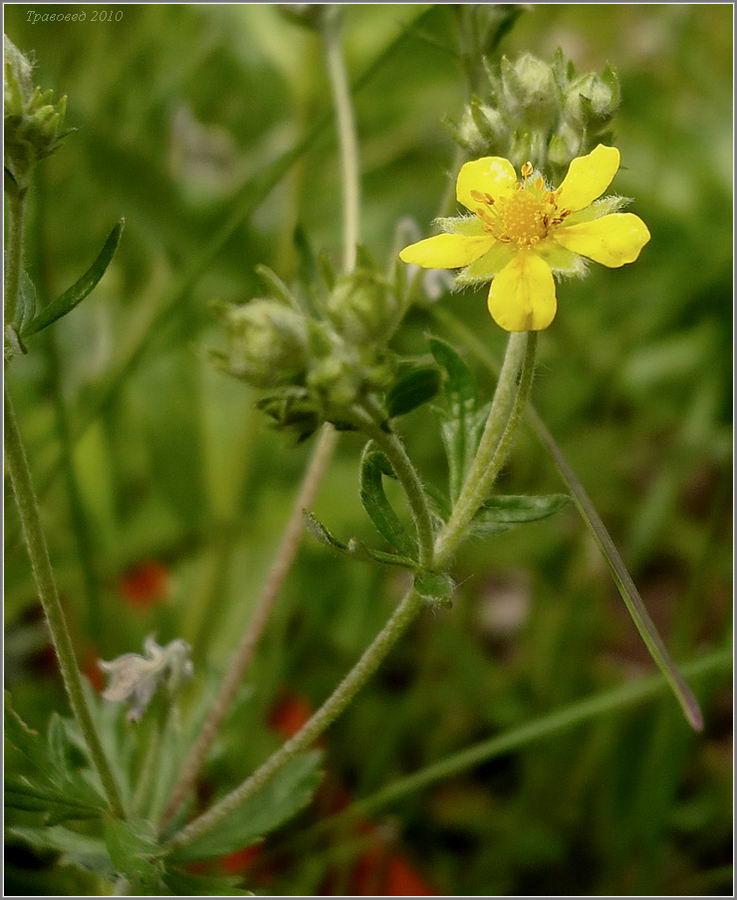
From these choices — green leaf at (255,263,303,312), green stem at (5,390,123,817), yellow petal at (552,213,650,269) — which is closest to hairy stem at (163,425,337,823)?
green stem at (5,390,123,817)

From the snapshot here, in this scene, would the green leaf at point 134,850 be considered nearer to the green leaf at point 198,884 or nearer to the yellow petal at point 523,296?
the green leaf at point 198,884

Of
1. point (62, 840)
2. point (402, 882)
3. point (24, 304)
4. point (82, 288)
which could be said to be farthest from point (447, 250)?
point (402, 882)

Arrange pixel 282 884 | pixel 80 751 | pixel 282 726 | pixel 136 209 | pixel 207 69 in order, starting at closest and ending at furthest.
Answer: pixel 80 751 → pixel 282 884 → pixel 282 726 → pixel 136 209 → pixel 207 69

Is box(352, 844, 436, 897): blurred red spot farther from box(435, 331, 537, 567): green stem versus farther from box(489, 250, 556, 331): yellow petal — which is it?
box(489, 250, 556, 331): yellow petal

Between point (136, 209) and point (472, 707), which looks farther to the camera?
point (136, 209)

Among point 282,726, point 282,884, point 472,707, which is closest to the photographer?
point 282,884

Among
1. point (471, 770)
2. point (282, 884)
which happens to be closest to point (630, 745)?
point (471, 770)

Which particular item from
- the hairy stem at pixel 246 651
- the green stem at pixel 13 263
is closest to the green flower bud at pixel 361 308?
the green stem at pixel 13 263

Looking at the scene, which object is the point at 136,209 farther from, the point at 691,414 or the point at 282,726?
the point at 691,414
